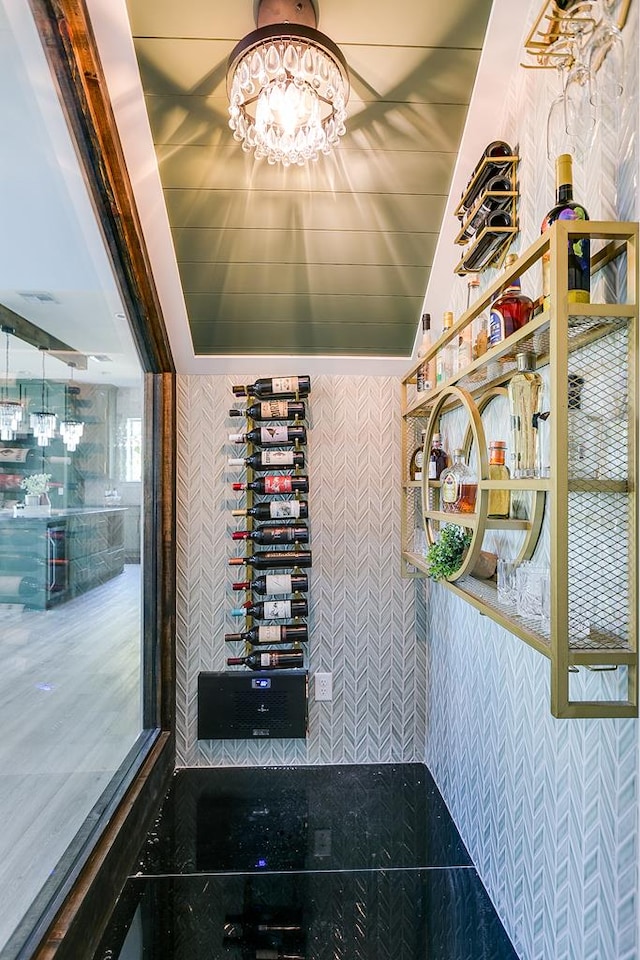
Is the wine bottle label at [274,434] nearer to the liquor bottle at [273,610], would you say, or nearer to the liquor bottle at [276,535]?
the liquor bottle at [276,535]

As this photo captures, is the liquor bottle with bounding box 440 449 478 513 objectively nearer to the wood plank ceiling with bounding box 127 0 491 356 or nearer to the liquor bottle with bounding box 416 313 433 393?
the liquor bottle with bounding box 416 313 433 393

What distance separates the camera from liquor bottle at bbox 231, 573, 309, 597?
2.00m

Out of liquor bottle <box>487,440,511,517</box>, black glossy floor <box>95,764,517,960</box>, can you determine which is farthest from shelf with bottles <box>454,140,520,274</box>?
black glossy floor <box>95,764,517,960</box>

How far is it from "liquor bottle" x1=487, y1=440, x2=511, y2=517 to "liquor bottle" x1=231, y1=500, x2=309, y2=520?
87 centimetres

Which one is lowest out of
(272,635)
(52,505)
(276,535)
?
(272,635)

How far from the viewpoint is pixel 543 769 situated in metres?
1.12

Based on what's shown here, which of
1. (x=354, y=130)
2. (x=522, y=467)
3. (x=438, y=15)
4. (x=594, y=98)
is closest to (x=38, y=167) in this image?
(x=354, y=130)

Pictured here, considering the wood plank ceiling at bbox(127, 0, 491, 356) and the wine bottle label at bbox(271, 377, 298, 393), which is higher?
the wood plank ceiling at bbox(127, 0, 491, 356)

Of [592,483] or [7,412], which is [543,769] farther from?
[7,412]

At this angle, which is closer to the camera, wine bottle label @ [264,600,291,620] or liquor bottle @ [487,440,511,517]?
liquor bottle @ [487,440,511,517]

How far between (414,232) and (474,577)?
1050 millimetres

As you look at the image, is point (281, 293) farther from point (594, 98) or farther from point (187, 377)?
point (594, 98)

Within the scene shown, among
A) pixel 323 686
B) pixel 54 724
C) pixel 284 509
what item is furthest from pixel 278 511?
pixel 54 724

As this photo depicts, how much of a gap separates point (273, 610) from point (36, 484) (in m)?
1.09
